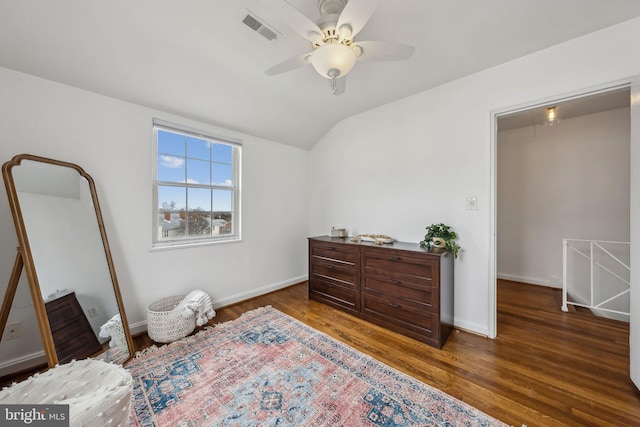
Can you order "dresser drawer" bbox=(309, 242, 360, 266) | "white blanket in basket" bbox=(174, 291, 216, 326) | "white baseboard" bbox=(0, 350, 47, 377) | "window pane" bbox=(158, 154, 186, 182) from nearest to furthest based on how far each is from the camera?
1. "white baseboard" bbox=(0, 350, 47, 377)
2. "white blanket in basket" bbox=(174, 291, 216, 326)
3. "window pane" bbox=(158, 154, 186, 182)
4. "dresser drawer" bbox=(309, 242, 360, 266)

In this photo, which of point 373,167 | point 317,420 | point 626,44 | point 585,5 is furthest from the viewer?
point 373,167

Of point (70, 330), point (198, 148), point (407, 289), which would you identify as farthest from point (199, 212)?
point (407, 289)

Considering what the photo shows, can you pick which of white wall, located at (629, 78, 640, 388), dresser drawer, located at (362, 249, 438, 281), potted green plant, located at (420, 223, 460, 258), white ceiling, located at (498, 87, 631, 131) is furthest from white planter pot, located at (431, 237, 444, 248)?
white ceiling, located at (498, 87, 631, 131)

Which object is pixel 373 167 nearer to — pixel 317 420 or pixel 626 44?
pixel 626 44

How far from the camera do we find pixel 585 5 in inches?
60.4

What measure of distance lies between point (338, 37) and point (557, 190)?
4.23m

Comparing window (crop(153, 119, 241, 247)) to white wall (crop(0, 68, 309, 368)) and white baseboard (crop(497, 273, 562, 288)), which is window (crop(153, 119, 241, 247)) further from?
white baseboard (crop(497, 273, 562, 288))

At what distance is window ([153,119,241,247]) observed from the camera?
2.49 meters

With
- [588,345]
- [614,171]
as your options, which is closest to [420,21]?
[588,345]

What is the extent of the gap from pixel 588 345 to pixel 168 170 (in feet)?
14.6

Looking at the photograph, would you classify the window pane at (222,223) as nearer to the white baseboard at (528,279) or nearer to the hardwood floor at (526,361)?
the hardwood floor at (526,361)

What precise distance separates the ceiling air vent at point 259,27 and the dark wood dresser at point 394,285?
2.09m

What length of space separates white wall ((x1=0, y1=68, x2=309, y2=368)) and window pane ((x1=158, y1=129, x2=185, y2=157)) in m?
0.15

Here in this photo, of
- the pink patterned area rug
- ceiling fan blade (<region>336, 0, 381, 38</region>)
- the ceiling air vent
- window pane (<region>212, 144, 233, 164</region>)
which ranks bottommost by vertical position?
the pink patterned area rug
